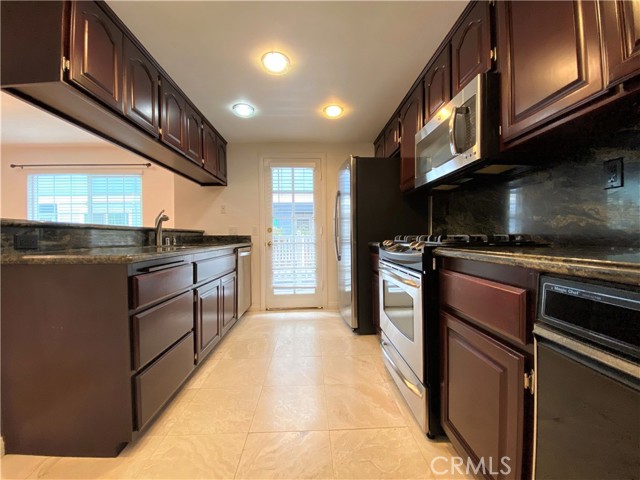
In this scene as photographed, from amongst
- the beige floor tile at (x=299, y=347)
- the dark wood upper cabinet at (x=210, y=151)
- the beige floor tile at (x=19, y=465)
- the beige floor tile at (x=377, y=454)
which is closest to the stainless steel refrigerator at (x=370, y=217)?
the beige floor tile at (x=299, y=347)

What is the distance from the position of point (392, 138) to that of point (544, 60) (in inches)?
67.9

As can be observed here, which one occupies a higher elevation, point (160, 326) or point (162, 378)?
point (160, 326)

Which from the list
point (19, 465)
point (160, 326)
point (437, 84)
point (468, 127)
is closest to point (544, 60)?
point (468, 127)

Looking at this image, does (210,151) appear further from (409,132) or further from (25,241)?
(409,132)

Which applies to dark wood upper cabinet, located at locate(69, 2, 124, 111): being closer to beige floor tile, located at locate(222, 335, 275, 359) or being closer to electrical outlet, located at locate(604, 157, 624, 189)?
beige floor tile, located at locate(222, 335, 275, 359)

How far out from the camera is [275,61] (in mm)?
1784

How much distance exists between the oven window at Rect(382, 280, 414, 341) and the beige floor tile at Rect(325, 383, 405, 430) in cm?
42

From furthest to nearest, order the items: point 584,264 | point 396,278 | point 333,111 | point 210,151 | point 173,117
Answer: point 210,151 → point 333,111 → point 173,117 → point 396,278 → point 584,264

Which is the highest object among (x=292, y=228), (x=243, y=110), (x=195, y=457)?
(x=243, y=110)

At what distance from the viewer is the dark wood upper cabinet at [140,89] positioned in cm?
155

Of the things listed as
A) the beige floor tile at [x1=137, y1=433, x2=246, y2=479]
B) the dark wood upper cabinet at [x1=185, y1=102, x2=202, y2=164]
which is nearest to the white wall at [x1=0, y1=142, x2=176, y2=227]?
the dark wood upper cabinet at [x1=185, y1=102, x2=202, y2=164]

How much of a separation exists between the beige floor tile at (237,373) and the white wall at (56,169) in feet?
9.30

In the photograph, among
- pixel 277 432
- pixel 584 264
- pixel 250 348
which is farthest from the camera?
pixel 250 348

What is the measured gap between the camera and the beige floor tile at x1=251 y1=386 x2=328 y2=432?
1.29 meters
